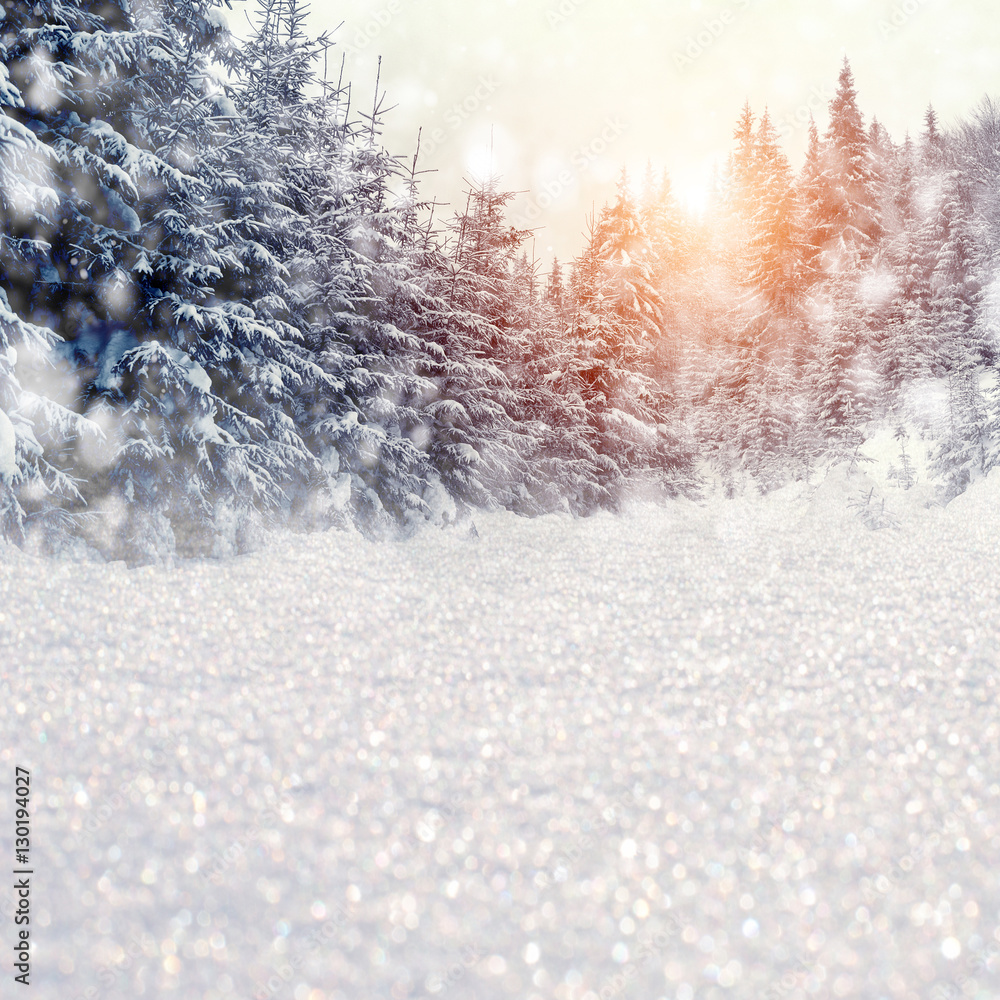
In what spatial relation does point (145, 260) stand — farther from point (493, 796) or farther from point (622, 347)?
point (622, 347)

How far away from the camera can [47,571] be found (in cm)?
740

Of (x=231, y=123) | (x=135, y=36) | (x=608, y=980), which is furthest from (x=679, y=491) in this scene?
(x=608, y=980)

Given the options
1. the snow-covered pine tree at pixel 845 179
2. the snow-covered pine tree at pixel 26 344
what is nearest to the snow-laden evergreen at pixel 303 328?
the snow-covered pine tree at pixel 26 344

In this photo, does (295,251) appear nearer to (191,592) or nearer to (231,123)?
(231,123)

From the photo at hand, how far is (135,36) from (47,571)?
683 cm

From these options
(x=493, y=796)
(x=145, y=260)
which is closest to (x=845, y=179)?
(x=145, y=260)

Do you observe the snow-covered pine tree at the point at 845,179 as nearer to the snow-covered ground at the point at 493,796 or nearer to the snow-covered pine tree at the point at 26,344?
the snow-covered ground at the point at 493,796

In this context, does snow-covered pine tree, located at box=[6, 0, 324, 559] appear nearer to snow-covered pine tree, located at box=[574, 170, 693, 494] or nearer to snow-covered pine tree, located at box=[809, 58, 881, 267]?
snow-covered pine tree, located at box=[574, 170, 693, 494]

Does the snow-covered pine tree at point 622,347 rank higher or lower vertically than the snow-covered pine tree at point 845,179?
lower

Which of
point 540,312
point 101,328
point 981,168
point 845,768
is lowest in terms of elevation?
point 845,768

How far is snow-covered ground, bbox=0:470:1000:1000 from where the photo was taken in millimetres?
2463

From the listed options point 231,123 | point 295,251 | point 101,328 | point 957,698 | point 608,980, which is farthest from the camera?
point 295,251

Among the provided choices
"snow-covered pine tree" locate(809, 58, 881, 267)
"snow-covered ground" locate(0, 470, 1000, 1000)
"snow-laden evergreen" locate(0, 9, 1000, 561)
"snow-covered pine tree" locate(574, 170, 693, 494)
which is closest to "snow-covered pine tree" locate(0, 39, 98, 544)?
"snow-laden evergreen" locate(0, 9, 1000, 561)

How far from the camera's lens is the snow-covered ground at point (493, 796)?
246 cm
